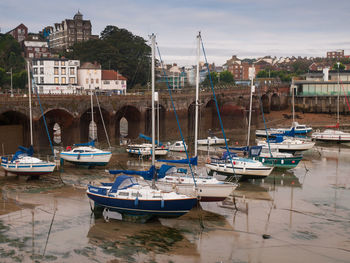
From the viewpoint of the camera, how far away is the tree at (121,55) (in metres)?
99.1

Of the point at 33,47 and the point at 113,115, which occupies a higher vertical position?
the point at 33,47

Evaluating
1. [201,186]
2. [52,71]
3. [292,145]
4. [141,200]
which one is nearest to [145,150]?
[292,145]

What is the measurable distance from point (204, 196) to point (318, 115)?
59485 millimetres

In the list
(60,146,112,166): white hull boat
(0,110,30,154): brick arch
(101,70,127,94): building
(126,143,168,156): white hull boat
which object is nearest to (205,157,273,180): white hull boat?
(60,146,112,166): white hull boat

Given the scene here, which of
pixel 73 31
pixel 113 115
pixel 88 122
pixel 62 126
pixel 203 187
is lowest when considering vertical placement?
pixel 203 187

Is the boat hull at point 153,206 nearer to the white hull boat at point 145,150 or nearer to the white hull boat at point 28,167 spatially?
the white hull boat at point 28,167

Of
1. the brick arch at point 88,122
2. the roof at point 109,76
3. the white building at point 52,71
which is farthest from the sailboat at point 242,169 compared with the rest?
the roof at point 109,76

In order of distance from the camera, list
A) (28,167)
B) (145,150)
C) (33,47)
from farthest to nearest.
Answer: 1. (33,47)
2. (145,150)
3. (28,167)

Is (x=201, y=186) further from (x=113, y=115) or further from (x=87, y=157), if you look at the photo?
(x=113, y=115)

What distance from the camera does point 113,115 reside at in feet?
171

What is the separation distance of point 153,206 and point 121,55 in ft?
269

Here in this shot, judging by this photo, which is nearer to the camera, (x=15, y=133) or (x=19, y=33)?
(x=15, y=133)

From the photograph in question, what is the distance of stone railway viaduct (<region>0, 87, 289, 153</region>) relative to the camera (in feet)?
142

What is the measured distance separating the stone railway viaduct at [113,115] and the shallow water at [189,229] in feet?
36.3
